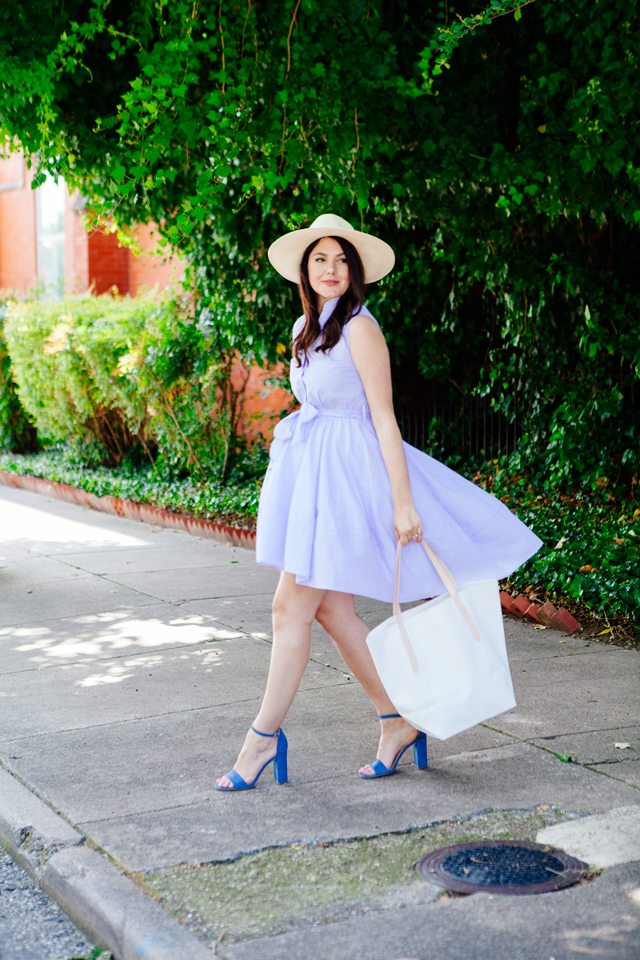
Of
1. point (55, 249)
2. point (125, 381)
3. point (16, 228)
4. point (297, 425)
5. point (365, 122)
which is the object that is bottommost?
point (125, 381)

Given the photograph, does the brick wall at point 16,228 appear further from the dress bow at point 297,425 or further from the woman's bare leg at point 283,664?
the woman's bare leg at point 283,664

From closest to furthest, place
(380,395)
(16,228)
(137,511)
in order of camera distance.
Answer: (380,395)
(137,511)
(16,228)

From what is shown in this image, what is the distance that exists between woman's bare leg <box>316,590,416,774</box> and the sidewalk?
0.44 feet

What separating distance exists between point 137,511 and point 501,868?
27.8 ft

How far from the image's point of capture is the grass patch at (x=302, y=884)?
2.88 meters

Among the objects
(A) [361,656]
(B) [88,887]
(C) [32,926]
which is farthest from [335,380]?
(C) [32,926]

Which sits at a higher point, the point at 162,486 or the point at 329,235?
the point at 329,235

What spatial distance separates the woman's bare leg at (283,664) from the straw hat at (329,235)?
4.08ft

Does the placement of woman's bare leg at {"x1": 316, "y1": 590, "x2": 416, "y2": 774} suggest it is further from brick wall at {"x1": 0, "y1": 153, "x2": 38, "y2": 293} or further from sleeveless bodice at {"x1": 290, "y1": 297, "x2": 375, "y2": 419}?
brick wall at {"x1": 0, "y1": 153, "x2": 38, "y2": 293}

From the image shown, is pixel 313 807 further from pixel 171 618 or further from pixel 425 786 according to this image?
pixel 171 618

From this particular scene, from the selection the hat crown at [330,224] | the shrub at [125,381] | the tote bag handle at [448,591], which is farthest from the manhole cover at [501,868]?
the shrub at [125,381]

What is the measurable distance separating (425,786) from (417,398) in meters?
7.49

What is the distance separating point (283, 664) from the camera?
3791mm

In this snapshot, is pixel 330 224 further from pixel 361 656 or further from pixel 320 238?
pixel 361 656
